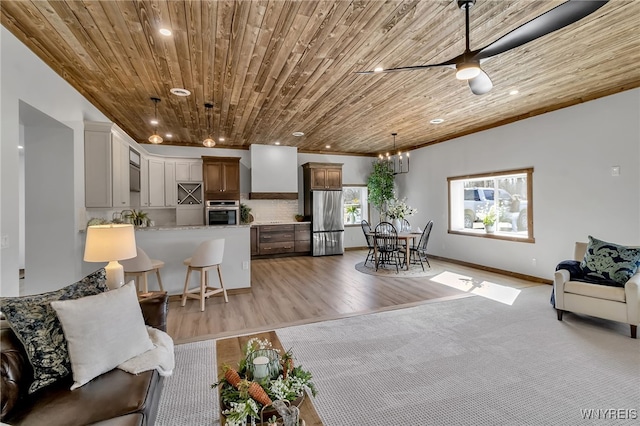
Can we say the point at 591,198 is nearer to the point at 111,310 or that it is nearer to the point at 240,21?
the point at 240,21

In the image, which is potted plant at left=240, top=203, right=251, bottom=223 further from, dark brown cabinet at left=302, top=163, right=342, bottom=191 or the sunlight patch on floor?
the sunlight patch on floor

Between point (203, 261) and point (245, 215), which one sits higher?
point (245, 215)

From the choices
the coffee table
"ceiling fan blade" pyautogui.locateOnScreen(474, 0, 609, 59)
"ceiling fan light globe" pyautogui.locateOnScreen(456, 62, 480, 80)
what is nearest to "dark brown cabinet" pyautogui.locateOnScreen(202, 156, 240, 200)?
the coffee table

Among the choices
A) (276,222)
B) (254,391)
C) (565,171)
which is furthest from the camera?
(276,222)

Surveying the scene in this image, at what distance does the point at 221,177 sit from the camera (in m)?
6.98

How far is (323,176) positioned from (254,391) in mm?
6900

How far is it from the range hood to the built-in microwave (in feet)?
2.58

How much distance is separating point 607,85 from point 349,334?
→ 469 centimetres

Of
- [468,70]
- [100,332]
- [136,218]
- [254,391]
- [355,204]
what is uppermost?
[468,70]

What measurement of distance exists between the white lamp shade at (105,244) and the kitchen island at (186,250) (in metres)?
1.73

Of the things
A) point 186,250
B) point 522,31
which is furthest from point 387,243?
point 522,31

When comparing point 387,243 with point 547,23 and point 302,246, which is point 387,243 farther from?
point 547,23

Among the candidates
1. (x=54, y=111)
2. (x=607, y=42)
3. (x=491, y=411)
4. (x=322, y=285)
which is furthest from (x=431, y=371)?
(x=54, y=111)

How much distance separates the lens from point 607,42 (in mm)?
2857
